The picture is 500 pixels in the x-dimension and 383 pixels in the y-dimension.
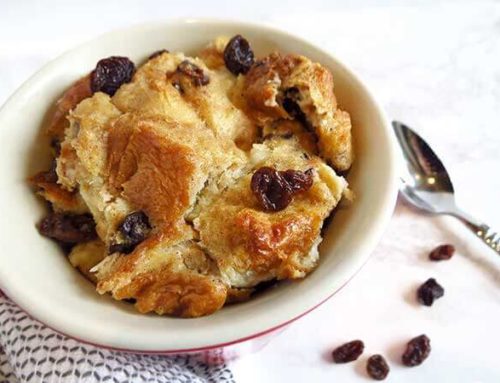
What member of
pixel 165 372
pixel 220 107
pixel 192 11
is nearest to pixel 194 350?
pixel 165 372

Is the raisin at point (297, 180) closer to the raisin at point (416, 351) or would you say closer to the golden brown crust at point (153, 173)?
the golden brown crust at point (153, 173)

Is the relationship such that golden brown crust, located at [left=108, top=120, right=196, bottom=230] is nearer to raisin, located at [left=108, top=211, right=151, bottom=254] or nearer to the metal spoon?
raisin, located at [left=108, top=211, right=151, bottom=254]

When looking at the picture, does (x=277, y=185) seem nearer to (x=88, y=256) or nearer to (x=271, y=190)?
(x=271, y=190)

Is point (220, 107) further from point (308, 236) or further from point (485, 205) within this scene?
point (485, 205)

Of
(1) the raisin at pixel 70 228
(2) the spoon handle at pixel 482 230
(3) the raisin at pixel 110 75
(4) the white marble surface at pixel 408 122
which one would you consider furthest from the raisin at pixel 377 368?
(3) the raisin at pixel 110 75

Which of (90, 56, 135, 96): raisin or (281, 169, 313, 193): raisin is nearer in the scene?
(281, 169, 313, 193): raisin

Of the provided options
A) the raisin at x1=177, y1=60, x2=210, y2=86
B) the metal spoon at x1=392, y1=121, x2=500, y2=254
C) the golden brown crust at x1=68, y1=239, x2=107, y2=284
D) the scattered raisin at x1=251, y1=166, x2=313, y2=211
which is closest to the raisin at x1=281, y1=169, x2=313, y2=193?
the scattered raisin at x1=251, y1=166, x2=313, y2=211

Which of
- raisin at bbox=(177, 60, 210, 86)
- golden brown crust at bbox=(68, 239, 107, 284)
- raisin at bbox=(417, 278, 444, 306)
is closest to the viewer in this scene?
golden brown crust at bbox=(68, 239, 107, 284)

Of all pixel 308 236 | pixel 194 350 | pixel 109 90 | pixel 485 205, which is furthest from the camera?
pixel 485 205
